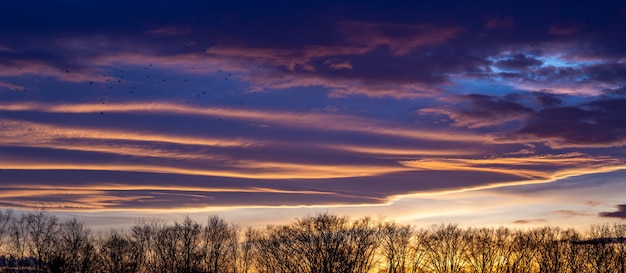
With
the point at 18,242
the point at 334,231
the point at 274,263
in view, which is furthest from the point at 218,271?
the point at 18,242

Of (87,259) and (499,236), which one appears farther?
(499,236)

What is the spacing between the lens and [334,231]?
120 meters

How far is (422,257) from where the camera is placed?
126 meters

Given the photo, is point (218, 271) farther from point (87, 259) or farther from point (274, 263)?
point (87, 259)

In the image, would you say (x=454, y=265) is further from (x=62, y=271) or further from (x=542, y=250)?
(x=62, y=271)

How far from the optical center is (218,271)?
4894 inches

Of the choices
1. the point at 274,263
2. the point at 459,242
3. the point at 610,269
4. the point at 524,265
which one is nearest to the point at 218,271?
the point at 274,263

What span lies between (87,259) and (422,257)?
5090cm

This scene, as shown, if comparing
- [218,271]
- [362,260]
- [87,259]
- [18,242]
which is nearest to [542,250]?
[362,260]

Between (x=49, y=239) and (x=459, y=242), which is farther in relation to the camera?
(x=459, y=242)

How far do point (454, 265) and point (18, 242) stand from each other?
64771mm

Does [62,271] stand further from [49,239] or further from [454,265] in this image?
[454,265]

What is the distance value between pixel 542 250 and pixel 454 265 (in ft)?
44.1

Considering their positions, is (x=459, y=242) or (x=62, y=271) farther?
(x=459, y=242)
